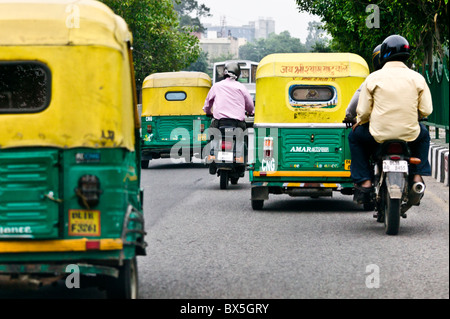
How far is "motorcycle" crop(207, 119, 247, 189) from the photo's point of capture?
14367mm

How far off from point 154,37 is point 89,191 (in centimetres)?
4476

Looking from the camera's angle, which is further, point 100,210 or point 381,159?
point 381,159

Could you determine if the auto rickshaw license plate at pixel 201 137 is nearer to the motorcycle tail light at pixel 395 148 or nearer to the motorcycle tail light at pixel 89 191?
the motorcycle tail light at pixel 395 148

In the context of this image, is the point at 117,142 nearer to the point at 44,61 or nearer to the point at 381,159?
the point at 44,61

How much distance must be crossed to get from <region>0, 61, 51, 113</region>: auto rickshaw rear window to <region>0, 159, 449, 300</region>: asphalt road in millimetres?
1451

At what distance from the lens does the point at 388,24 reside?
1112 inches

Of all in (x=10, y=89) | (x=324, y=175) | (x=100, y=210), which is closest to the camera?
(x=100, y=210)

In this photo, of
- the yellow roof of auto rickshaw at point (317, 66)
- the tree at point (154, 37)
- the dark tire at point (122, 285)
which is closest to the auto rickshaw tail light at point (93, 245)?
the dark tire at point (122, 285)

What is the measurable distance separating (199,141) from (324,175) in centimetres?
965

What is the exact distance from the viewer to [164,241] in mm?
9500

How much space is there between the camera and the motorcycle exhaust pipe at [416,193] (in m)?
9.51

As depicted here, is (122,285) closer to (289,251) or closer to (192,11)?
(289,251)

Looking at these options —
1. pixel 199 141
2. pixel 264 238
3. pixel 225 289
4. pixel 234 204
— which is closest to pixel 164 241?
pixel 264 238

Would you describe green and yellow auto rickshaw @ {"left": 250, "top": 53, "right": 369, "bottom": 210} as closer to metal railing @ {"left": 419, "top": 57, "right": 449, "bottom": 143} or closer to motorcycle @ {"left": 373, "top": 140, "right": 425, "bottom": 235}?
motorcycle @ {"left": 373, "top": 140, "right": 425, "bottom": 235}
